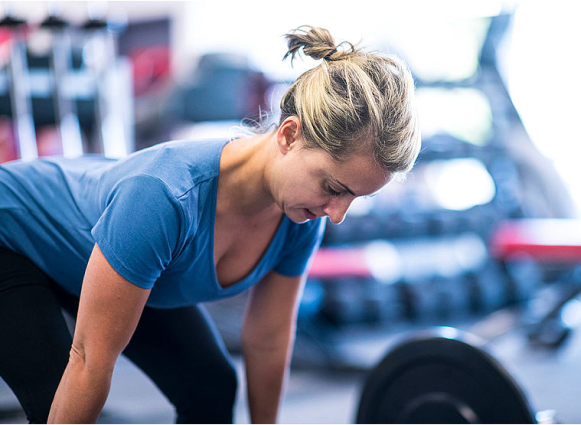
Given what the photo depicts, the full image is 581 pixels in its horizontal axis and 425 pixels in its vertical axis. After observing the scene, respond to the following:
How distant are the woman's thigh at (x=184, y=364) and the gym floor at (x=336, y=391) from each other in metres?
0.60

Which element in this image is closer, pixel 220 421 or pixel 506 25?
pixel 220 421

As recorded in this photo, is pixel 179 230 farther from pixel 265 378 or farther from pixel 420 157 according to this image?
pixel 420 157

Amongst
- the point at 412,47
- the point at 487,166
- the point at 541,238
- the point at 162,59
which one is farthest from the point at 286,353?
the point at 162,59

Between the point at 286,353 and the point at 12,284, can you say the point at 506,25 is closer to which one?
the point at 286,353

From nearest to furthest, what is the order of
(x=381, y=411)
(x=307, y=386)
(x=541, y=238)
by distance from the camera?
(x=381, y=411) → (x=307, y=386) → (x=541, y=238)

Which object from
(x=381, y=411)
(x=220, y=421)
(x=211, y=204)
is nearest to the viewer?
(x=211, y=204)

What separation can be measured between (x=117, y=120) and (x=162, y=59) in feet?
7.70

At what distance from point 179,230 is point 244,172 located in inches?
7.2

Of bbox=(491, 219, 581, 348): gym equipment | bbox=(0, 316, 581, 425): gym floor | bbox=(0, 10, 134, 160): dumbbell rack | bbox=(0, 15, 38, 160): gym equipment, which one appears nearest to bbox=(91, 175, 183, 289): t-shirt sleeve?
bbox=(0, 316, 581, 425): gym floor

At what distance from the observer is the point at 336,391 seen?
2414 mm

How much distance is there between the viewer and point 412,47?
13.0 feet

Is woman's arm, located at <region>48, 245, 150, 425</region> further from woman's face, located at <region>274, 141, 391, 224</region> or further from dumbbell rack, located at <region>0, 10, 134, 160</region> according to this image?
dumbbell rack, located at <region>0, 10, 134, 160</region>

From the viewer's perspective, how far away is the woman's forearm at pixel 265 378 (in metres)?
1.28

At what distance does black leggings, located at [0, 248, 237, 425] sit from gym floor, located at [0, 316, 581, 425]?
61cm
